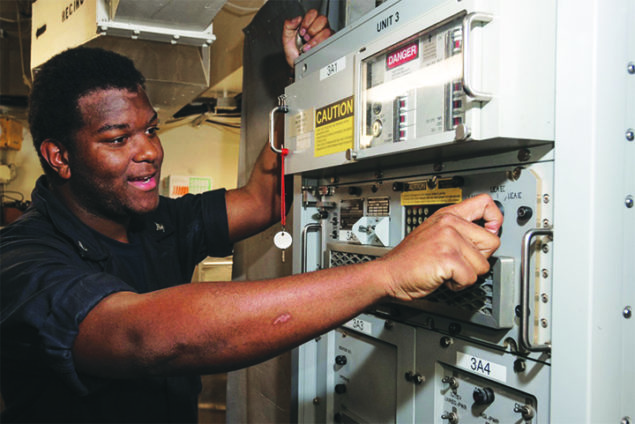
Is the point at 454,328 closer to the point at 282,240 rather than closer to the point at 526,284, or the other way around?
the point at 526,284

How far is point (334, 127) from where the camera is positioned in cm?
124

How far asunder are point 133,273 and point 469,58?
4.26 ft

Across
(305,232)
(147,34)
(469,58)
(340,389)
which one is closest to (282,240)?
(305,232)

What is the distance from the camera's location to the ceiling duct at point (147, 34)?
1801mm

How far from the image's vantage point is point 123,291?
986 mm

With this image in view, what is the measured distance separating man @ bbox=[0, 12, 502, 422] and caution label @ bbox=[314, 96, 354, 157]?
14.1 inches

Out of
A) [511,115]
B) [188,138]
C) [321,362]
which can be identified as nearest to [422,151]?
[511,115]

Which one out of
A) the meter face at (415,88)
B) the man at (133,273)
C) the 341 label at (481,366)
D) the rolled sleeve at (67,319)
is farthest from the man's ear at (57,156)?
the 341 label at (481,366)

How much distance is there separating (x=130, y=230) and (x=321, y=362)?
2.77ft

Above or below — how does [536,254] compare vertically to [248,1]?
below

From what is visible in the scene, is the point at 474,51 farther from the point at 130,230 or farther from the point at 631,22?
the point at 130,230

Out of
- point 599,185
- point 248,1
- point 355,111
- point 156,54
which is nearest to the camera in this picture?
point 599,185

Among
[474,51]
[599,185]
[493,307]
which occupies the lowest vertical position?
[493,307]

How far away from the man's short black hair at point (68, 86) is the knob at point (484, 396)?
1.34m
